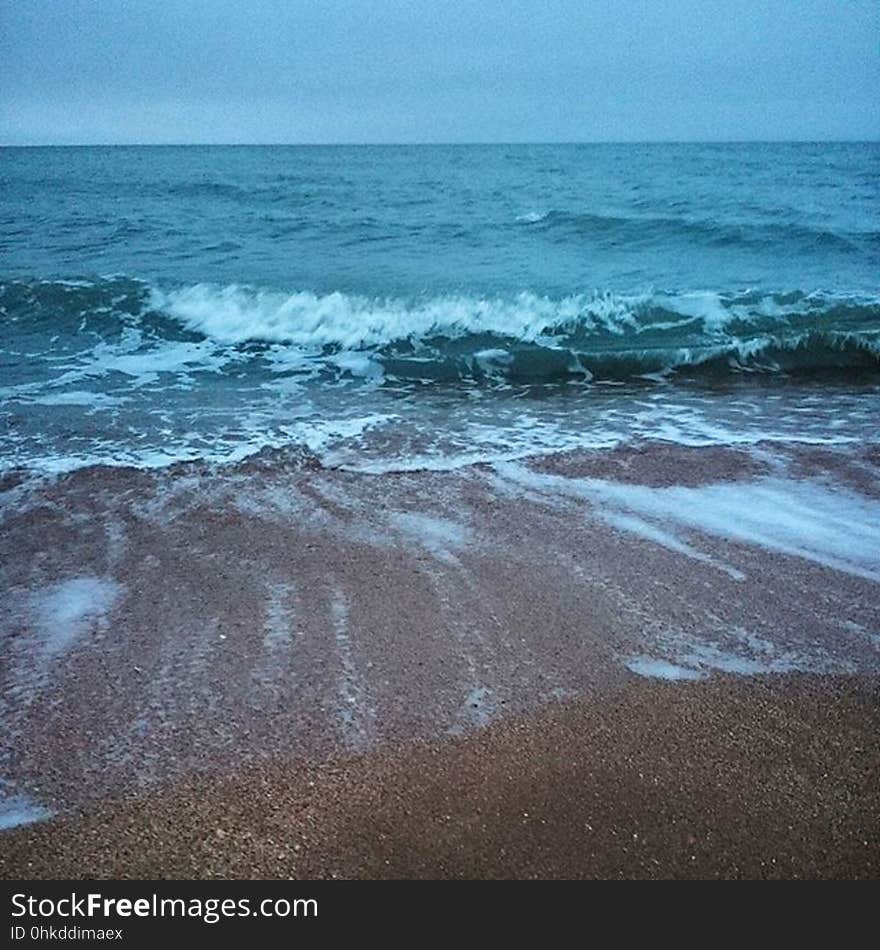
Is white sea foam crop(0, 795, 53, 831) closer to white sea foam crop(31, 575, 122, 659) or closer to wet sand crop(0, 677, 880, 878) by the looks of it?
wet sand crop(0, 677, 880, 878)

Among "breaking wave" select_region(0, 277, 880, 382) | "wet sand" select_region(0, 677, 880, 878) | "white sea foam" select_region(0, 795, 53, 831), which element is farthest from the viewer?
"breaking wave" select_region(0, 277, 880, 382)

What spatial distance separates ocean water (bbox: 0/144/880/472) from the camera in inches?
261

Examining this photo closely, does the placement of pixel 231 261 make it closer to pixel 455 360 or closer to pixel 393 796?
pixel 455 360

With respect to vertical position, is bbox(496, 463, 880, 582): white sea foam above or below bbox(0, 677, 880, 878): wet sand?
above

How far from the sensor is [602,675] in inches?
125

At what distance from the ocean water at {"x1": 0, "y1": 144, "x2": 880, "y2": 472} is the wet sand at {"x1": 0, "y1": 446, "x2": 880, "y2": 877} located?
Result: 1272 millimetres

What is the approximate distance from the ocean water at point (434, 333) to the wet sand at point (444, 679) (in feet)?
4.17

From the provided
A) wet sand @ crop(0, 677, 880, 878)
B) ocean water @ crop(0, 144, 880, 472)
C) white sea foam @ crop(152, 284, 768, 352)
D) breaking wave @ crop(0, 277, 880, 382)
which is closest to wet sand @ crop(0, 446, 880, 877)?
wet sand @ crop(0, 677, 880, 878)

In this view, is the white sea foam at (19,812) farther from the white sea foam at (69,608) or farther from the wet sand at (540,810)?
the white sea foam at (69,608)

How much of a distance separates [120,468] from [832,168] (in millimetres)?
45154

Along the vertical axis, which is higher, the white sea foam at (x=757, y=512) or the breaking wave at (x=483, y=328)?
the breaking wave at (x=483, y=328)

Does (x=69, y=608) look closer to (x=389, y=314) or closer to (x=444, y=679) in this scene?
(x=444, y=679)

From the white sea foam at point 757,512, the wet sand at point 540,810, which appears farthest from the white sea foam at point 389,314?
the wet sand at point 540,810

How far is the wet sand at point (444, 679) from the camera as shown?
2342mm
